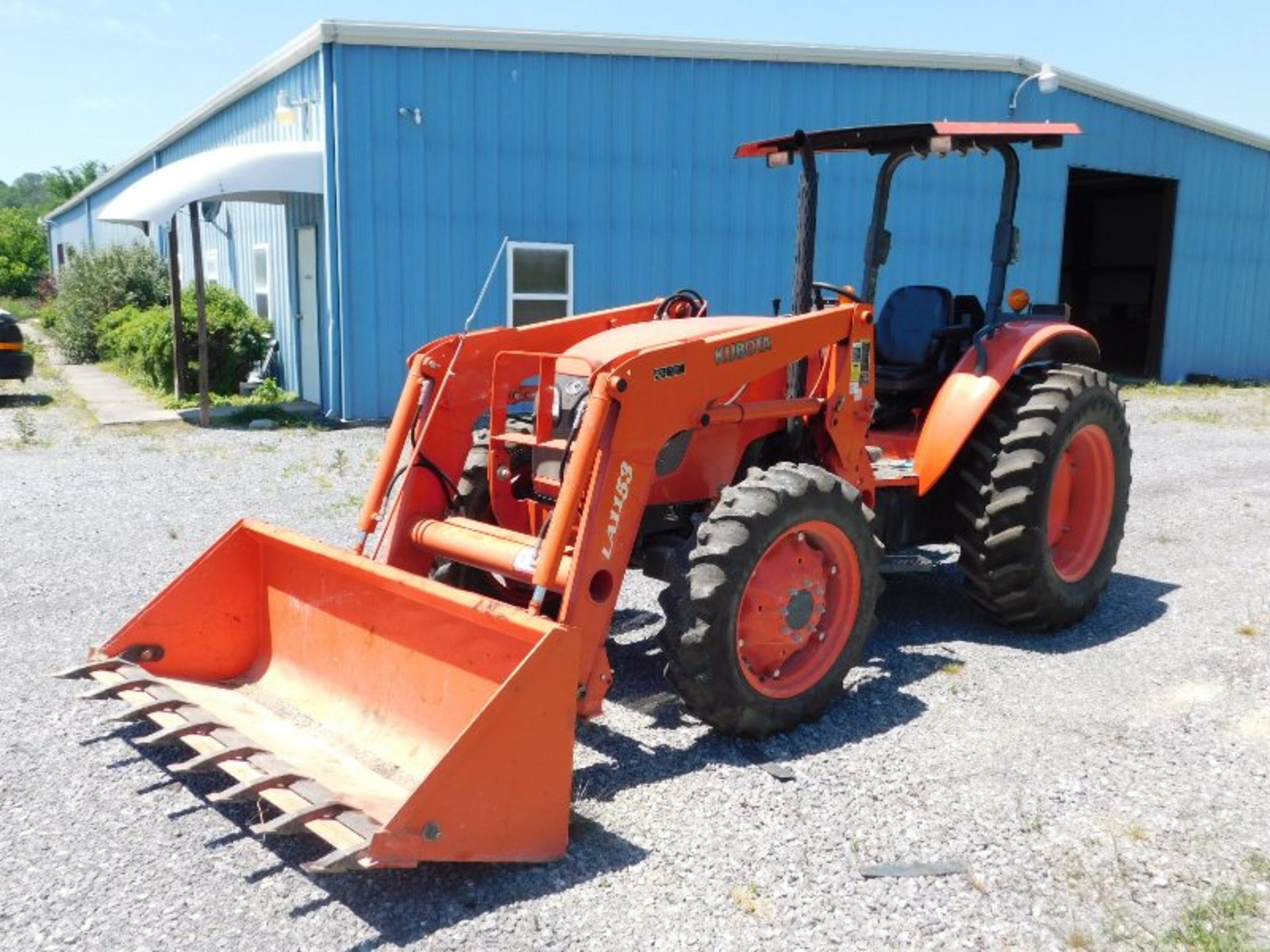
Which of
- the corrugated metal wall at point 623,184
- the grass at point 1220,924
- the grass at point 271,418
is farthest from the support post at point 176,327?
the grass at point 1220,924

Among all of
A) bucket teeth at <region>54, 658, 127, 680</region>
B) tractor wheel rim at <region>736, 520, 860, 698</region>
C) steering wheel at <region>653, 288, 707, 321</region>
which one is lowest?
bucket teeth at <region>54, 658, 127, 680</region>

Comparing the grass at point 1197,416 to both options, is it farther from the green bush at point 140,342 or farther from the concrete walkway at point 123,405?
the green bush at point 140,342

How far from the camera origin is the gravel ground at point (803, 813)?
3244mm

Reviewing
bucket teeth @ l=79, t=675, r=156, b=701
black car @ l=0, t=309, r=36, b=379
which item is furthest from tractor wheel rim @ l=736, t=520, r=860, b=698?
black car @ l=0, t=309, r=36, b=379

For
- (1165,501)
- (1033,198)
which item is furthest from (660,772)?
(1033,198)

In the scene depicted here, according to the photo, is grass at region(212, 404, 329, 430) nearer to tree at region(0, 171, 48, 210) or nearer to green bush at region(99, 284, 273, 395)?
green bush at region(99, 284, 273, 395)

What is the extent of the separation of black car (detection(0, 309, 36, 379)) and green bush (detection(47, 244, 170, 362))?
554 cm

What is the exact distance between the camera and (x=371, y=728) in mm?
4180

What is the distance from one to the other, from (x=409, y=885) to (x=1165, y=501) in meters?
7.97

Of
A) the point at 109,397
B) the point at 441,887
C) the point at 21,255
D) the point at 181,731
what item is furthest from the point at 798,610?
the point at 21,255

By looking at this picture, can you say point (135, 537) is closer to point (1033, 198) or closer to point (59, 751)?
point (59, 751)

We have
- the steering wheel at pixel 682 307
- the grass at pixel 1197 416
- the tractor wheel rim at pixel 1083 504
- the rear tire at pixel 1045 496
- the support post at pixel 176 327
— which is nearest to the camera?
the rear tire at pixel 1045 496

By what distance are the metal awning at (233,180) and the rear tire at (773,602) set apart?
30.6ft

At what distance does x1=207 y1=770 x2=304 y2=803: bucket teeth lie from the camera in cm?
342
